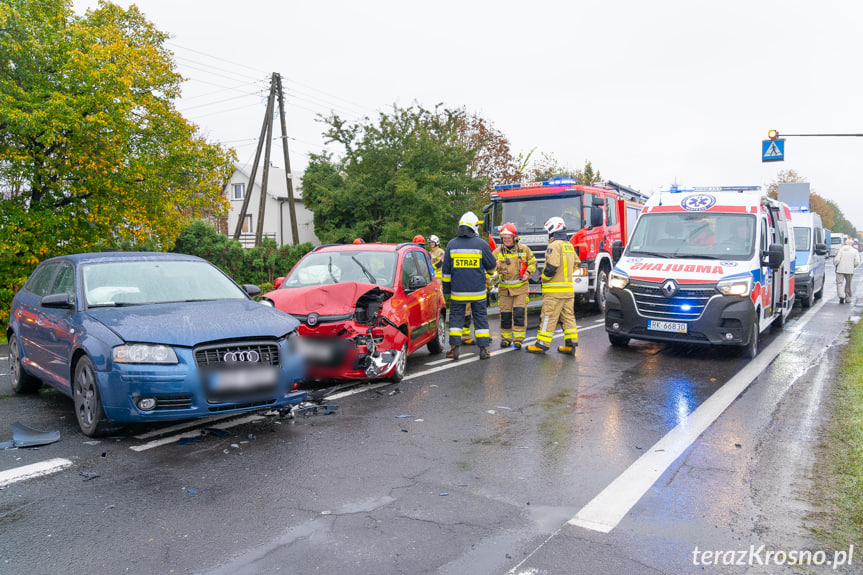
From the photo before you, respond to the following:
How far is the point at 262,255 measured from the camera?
25.1 meters

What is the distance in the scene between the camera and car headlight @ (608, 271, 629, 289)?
31.6 feet

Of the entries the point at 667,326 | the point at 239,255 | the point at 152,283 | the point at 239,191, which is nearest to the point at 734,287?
the point at 667,326

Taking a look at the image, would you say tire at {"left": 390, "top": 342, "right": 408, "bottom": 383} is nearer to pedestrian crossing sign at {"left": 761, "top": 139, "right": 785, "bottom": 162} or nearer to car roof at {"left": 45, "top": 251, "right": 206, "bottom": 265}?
car roof at {"left": 45, "top": 251, "right": 206, "bottom": 265}

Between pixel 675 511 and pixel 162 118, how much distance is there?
17826 millimetres

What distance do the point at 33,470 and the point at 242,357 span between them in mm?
1631

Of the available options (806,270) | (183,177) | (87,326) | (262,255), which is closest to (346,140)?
(262,255)

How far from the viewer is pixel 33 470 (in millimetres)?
4637

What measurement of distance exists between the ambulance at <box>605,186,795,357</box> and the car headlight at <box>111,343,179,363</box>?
6650 millimetres

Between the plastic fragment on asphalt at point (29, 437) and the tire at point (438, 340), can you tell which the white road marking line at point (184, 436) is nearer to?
the plastic fragment on asphalt at point (29, 437)

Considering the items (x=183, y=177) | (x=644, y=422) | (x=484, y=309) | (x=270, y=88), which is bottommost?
(x=644, y=422)

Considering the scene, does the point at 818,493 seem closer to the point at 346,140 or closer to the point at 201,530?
the point at 201,530

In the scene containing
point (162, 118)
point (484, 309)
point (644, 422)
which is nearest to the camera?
point (644, 422)

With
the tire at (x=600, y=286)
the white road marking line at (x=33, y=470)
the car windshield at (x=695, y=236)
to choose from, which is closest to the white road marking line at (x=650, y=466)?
the car windshield at (x=695, y=236)

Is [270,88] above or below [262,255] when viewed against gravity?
above
